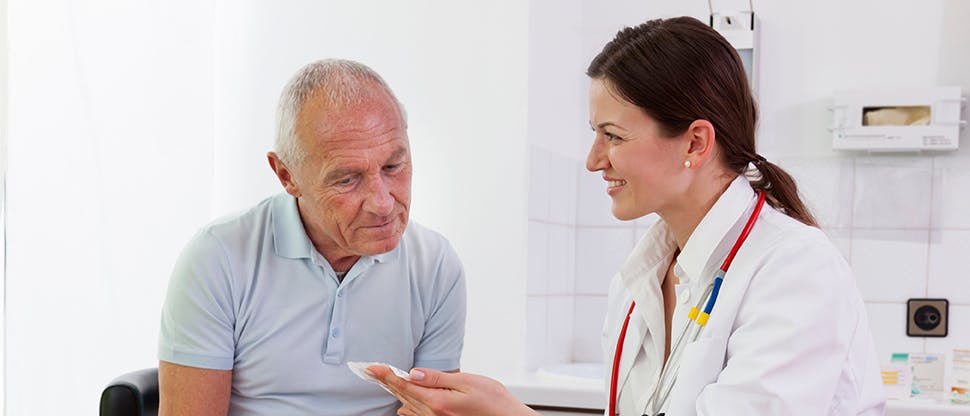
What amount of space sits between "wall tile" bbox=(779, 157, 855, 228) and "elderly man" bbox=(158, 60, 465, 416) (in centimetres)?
172

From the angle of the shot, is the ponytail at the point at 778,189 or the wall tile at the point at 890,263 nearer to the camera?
the ponytail at the point at 778,189

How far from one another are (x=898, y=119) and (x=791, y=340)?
200 cm

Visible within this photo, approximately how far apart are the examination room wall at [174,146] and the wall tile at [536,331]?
3cm

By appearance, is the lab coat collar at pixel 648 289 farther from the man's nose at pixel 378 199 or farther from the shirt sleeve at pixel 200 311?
the shirt sleeve at pixel 200 311

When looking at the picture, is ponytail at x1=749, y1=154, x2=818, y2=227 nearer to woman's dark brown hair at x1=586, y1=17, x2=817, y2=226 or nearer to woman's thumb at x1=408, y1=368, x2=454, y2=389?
woman's dark brown hair at x1=586, y1=17, x2=817, y2=226

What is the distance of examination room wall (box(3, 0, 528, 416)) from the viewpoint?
238 cm

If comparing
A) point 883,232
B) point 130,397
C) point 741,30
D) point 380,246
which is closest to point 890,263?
point 883,232

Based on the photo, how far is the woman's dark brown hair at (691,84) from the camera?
1.66m

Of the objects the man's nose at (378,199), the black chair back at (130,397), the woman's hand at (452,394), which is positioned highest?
the man's nose at (378,199)

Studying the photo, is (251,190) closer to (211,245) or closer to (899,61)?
(211,245)

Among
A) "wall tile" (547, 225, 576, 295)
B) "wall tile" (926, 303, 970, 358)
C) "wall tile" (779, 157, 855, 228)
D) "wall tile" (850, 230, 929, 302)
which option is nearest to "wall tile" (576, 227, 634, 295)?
"wall tile" (547, 225, 576, 295)

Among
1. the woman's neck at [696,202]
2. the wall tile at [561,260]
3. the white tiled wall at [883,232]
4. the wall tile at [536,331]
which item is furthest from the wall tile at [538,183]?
the woman's neck at [696,202]

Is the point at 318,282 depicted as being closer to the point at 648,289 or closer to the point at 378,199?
the point at 378,199

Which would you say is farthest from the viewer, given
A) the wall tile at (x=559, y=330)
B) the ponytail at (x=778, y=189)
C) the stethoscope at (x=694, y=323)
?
the wall tile at (x=559, y=330)
